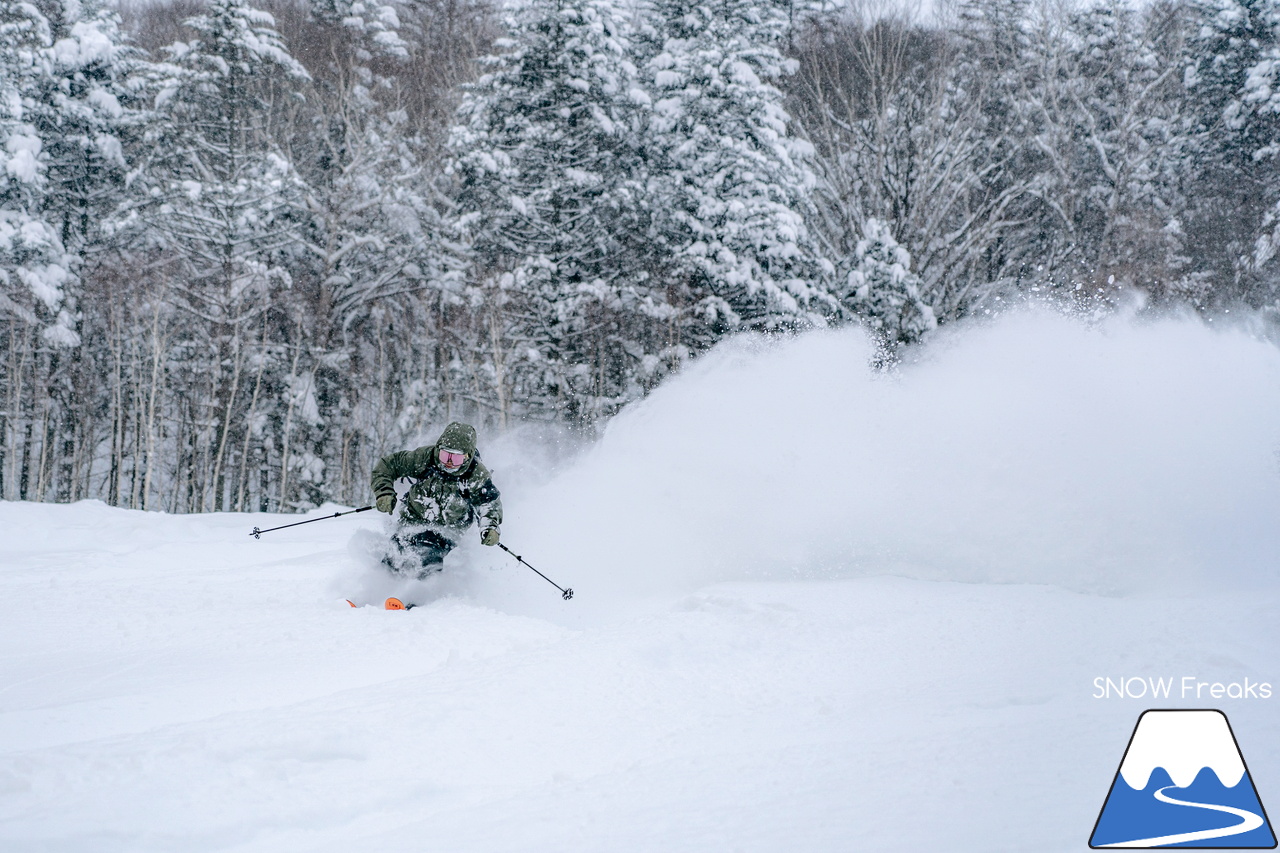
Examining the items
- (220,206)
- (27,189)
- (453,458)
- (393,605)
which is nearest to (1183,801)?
(393,605)

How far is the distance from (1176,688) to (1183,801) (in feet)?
5.27

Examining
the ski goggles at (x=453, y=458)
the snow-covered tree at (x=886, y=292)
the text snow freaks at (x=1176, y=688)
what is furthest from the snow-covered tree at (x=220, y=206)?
the text snow freaks at (x=1176, y=688)

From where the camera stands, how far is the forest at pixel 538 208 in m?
20.6

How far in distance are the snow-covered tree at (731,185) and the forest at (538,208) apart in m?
0.08

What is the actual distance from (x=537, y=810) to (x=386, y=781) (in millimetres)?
638

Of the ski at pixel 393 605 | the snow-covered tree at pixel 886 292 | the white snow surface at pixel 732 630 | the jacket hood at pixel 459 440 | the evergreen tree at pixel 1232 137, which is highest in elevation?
the evergreen tree at pixel 1232 137

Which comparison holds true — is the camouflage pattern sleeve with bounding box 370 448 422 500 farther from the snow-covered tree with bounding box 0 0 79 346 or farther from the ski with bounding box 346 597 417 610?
the snow-covered tree with bounding box 0 0 79 346

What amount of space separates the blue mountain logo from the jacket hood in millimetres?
5549

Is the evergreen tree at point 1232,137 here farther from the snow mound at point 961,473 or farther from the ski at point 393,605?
the ski at point 393,605

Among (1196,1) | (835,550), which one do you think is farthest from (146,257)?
(1196,1)

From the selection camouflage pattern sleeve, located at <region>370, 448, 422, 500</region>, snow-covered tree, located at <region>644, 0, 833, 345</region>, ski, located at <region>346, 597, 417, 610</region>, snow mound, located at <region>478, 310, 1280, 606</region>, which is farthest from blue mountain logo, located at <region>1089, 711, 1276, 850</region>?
snow-covered tree, located at <region>644, 0, 833, 345</region>

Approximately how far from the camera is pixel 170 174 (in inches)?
906

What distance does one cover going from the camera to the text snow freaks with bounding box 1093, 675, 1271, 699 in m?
4.52

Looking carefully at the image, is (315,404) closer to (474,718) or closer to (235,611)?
(235,611)
